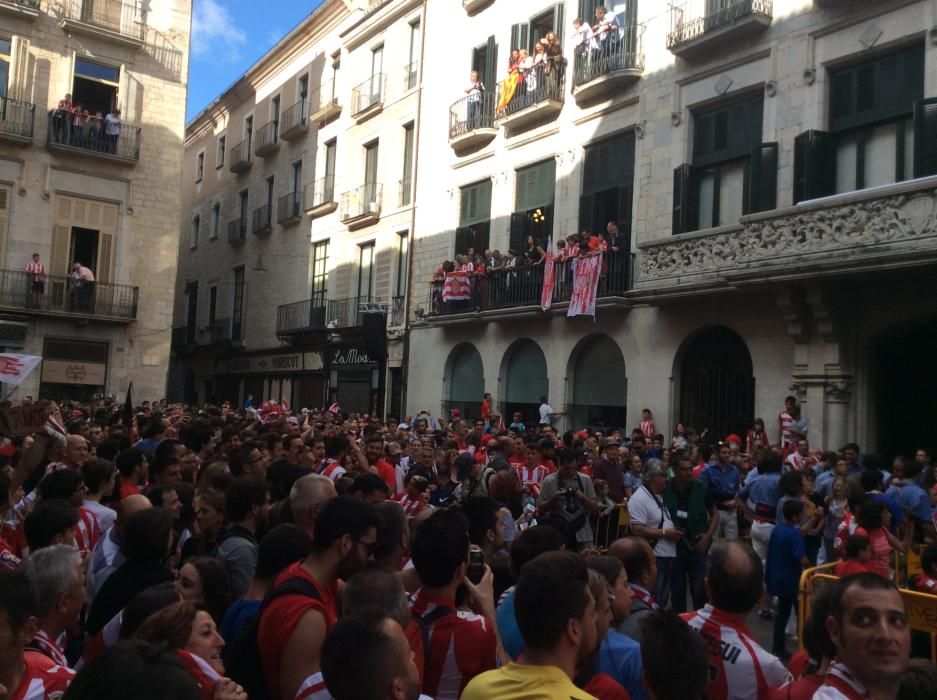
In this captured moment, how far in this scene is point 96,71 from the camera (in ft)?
91.9

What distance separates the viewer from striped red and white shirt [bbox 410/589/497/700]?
12.1 feet

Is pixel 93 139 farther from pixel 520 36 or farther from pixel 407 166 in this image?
pixel 520 36

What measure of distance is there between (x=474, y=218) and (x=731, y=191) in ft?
29.5

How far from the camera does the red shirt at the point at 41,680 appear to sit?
2.89m

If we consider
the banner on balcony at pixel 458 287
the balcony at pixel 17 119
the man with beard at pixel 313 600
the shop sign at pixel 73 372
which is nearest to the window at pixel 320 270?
the shop sign at pixel 73 372

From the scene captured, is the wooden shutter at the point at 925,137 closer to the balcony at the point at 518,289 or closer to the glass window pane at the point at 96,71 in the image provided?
the balcony at the point at 518,289

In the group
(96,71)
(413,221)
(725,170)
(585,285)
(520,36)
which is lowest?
(585,285)

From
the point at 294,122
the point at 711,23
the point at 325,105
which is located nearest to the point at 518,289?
the point at 711,23

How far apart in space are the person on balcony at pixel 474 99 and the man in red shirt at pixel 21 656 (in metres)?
23.2

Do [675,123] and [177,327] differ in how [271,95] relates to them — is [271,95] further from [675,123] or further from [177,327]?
[675,123]

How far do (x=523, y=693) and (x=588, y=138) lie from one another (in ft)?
65.6

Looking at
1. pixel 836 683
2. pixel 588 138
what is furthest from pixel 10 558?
pixel 588 138

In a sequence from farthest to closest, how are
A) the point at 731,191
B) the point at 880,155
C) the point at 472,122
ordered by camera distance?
the point at 472,122 < the point at 731,191 < the point at 880,155

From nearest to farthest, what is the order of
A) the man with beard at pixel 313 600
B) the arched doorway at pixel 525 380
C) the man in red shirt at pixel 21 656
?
1. the man in red shirt at pixel 21 656
2. the man with beard at pixel 313 600
3. the arched doorway at pixel 525 380
